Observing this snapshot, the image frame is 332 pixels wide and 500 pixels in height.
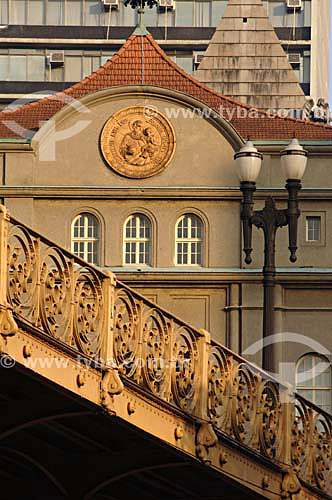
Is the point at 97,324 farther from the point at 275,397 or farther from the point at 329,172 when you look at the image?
the point at 329,172

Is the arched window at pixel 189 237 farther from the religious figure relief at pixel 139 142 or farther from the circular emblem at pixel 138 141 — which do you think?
the religious figure relief at pixel 139 142

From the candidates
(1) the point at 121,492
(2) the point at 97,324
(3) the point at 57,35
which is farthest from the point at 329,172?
(3) the point at 57,35

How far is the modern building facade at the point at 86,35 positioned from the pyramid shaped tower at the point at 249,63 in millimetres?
31069

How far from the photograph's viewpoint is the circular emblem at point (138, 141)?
48.2m

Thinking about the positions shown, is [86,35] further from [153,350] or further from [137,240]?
[153,350]

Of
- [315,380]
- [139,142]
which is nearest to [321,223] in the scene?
[315,380]

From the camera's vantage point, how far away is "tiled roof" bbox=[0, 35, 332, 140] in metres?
50.2

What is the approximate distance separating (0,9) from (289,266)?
59049 millimetres

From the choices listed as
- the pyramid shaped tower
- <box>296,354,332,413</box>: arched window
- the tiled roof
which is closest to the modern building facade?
the pyramid shaped tower

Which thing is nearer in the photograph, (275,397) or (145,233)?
(275,397)

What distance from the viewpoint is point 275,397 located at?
22.5 metres

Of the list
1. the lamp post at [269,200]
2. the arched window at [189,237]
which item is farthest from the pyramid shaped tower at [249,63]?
the lamp post at [269,200]

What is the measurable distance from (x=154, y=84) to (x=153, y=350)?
32113 millimetres

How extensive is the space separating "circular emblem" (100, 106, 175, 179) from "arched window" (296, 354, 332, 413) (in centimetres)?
574
